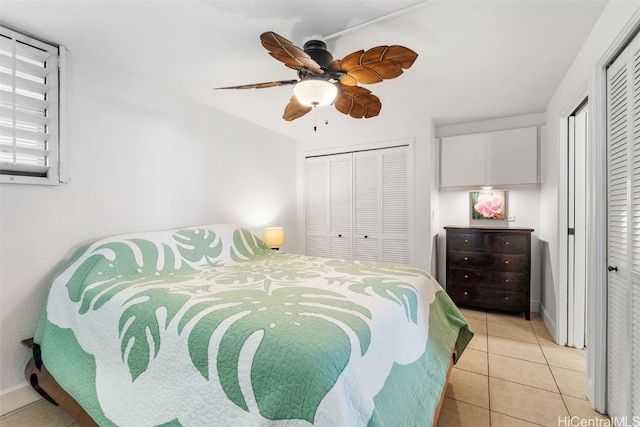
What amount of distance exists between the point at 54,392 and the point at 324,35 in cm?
267

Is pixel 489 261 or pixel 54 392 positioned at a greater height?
pixel 489 261

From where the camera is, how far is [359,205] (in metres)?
4.06

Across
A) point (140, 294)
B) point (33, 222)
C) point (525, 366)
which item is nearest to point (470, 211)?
point (525, 366)

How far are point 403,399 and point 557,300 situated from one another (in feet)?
7.39

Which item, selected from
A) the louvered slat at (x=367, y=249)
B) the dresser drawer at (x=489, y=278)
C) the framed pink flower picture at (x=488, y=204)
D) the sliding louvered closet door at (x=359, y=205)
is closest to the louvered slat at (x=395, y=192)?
the sliding louvered closet door at (x=359, y=205)

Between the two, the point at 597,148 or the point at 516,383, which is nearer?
the point at 597,148

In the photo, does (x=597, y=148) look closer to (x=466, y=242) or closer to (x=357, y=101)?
(x=357, y=101)

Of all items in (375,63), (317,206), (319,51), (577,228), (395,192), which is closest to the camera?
(375,63)

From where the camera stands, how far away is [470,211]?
3764 millimetres

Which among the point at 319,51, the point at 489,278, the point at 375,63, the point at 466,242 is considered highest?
the point at 319,51

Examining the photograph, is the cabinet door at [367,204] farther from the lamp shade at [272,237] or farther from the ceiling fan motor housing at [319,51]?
the ceiling fan motor housing at [319,51]

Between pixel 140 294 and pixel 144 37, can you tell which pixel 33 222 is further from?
pixel 144 37

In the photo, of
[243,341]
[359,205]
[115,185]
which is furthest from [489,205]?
[115,185]

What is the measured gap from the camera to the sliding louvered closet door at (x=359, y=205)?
12.3 ft
